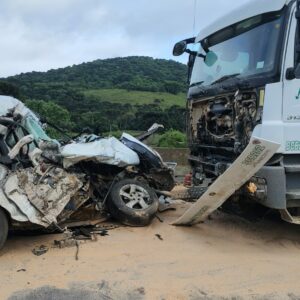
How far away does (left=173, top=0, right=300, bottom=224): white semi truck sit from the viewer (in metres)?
5.18

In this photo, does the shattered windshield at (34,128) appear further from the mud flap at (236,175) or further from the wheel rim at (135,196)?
the mud flap at (236,175)

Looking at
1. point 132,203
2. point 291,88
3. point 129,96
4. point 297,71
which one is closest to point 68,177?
point 132,203

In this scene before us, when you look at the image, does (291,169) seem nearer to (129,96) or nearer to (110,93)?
(129,96)

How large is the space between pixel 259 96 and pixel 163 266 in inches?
84.5

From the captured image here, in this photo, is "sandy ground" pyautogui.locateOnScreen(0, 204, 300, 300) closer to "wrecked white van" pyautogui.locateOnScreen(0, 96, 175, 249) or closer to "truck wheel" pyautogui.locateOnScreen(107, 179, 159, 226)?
"truck wheel" pyautogui.locateOnScreen(107, 179, 159, 226)

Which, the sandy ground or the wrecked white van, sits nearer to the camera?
the sandy ground

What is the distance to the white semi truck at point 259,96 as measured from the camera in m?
5.18

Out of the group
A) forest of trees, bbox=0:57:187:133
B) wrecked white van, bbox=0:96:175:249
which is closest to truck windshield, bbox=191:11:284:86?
wrecked white van, bbox=0:96:175:249

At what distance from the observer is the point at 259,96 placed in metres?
5.30

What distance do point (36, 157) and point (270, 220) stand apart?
3.34 metres

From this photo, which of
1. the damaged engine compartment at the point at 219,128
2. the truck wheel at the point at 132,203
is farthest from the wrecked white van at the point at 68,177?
the damaged engine compartment at the point at 219,128

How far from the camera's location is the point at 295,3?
205 inches

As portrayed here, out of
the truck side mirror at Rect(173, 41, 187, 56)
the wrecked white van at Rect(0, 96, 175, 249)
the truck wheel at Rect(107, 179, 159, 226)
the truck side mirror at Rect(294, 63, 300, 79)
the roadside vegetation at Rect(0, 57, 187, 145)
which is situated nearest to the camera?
the truck side mirror at Rect(294, 63, 300, 79)

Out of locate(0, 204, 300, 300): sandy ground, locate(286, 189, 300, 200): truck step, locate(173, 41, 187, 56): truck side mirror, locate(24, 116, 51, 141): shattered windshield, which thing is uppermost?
locate(173, 41, 187, 56): truck side mirror
